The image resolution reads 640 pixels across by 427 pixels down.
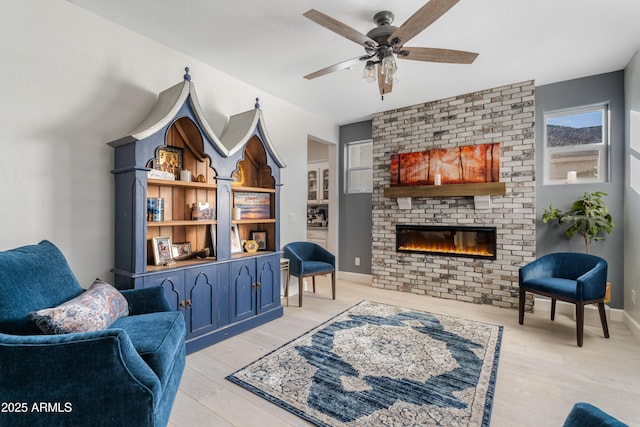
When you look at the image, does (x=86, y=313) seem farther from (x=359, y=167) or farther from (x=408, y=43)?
(x=359, y=167)

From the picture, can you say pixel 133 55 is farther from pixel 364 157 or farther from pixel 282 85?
pixel 364 157

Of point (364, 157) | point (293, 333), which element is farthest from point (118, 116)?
point (364, 157)

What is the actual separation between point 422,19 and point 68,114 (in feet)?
8.46

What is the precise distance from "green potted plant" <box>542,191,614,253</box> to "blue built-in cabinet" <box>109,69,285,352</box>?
10.6 ft

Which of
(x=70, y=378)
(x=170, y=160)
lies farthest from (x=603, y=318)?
(x=170, y=160)

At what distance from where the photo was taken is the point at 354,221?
5.20 m

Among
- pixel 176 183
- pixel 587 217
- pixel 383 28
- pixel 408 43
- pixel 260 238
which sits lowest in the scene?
pixel 260 238

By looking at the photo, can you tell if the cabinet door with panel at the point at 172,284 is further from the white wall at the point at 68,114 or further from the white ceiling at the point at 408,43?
the white ceiling at the point at 408,43

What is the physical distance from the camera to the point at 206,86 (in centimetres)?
319

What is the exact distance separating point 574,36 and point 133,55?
3.85 meters

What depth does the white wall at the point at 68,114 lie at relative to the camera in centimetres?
199

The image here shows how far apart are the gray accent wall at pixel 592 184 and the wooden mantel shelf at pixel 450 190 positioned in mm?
488

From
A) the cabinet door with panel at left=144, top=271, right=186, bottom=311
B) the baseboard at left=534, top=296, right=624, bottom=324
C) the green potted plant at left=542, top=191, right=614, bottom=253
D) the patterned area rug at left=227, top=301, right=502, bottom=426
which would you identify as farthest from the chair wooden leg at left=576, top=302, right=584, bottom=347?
the cabinet door with panel at left=144, top=271, right=186, bottom=311

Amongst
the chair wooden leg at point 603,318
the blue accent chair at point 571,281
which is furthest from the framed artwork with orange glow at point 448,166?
the chair wooden leg at point 603,318
